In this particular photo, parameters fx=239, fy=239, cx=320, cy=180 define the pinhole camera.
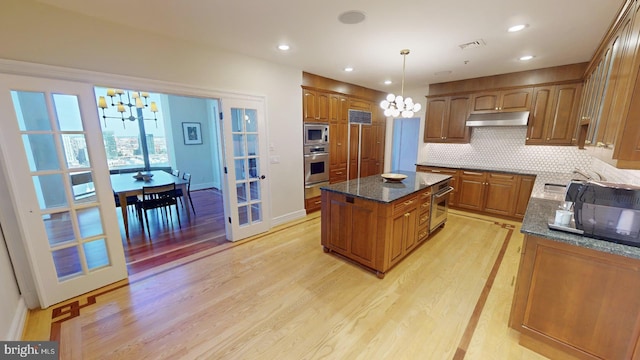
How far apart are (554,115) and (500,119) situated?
2.40ft

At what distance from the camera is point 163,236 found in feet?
12.0

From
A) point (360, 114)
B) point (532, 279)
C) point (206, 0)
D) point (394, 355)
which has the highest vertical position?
point (206, 0)

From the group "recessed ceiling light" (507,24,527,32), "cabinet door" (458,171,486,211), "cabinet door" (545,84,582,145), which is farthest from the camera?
"cabinet door" (458,171,486,211)

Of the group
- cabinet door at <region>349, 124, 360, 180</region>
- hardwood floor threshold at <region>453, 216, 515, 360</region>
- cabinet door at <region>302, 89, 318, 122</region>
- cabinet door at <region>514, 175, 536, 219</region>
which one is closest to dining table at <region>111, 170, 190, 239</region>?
cabinet door at <region>302, 89, 318, 122</region>

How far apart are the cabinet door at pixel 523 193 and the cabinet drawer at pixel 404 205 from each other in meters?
2.63

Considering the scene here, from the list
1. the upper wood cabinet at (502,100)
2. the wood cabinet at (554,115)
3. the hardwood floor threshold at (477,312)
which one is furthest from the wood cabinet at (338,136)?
the wood cabinet at (554,115)

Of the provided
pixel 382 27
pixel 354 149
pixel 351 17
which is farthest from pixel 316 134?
pixel 351 17

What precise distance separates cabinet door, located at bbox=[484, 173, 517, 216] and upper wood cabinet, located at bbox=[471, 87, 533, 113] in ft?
4.07

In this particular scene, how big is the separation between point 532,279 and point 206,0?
3307 millimetres

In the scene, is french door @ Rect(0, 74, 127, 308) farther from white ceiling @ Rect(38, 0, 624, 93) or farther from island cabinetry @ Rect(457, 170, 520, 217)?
island cabinetry @ Rect(457, 170, 520, 217)

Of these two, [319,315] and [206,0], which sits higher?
[206,0]

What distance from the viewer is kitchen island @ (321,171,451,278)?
99.7 inches

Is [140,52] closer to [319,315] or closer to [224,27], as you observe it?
[224,27]

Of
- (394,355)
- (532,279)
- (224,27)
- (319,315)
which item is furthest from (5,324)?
(532,279)
